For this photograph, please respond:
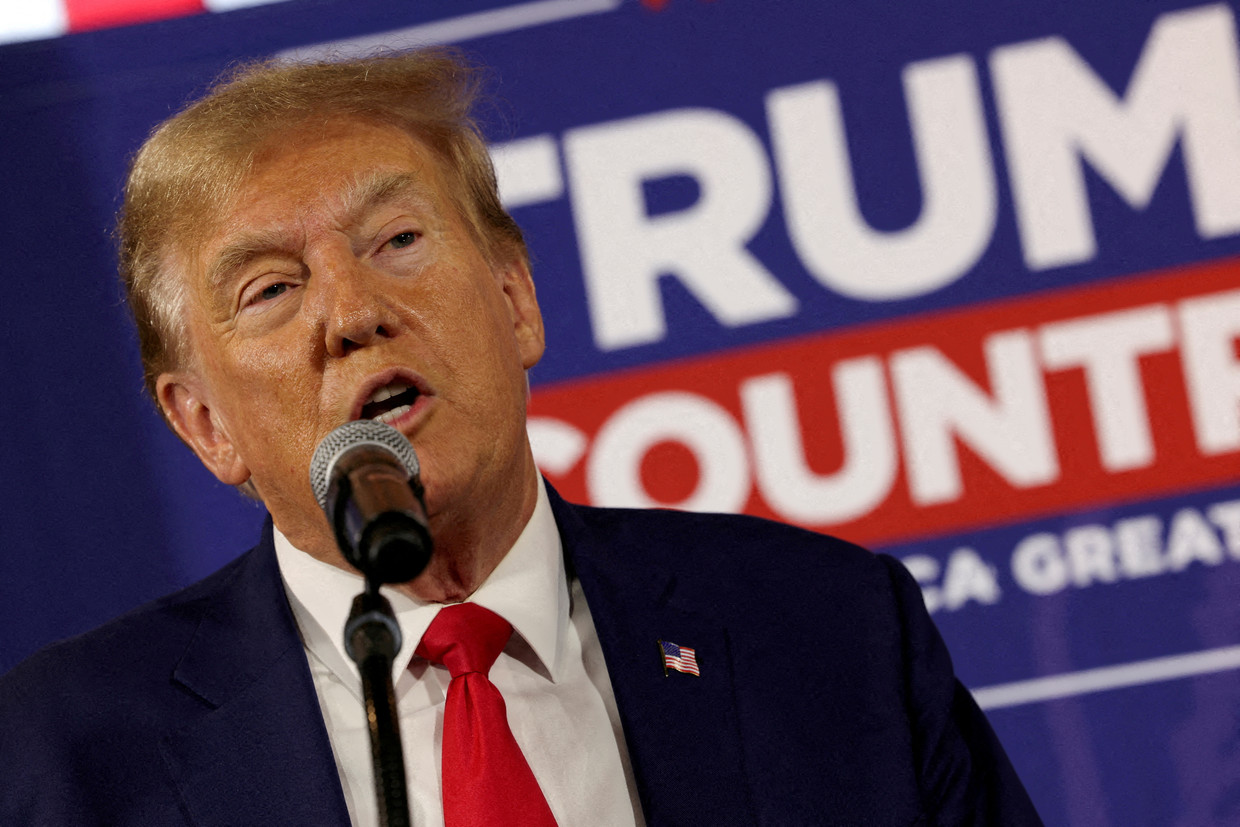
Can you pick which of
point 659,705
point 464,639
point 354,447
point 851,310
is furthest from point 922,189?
point 354,447

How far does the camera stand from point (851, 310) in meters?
2.63

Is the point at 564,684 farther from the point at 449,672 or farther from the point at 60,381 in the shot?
the point at 60,381

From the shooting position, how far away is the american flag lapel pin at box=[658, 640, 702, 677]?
182 cm

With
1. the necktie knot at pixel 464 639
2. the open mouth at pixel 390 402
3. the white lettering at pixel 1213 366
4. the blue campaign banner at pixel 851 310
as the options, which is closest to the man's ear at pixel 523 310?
the open mouth at pixel 390 402

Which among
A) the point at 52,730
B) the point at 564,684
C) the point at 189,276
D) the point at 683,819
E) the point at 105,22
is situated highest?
the point at 105,22

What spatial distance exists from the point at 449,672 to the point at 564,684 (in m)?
0.17

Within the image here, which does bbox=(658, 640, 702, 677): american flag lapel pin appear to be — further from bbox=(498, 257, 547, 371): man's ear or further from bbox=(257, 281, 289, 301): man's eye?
bbox=(257, 281, 289, 301): man's eye

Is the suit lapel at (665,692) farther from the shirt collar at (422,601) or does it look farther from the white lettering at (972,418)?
the white lettering at (972,418)

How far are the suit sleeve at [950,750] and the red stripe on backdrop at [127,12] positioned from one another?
1811 millimetres

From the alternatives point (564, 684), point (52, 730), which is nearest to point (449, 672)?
point (564, 684)

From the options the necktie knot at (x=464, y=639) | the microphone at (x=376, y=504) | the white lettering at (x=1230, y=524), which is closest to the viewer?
the microphone at (x=376, y=504)

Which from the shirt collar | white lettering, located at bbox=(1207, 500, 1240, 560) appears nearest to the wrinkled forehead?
the shirt collar

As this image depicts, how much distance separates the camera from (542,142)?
104 inches

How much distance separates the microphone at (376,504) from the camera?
98cm
